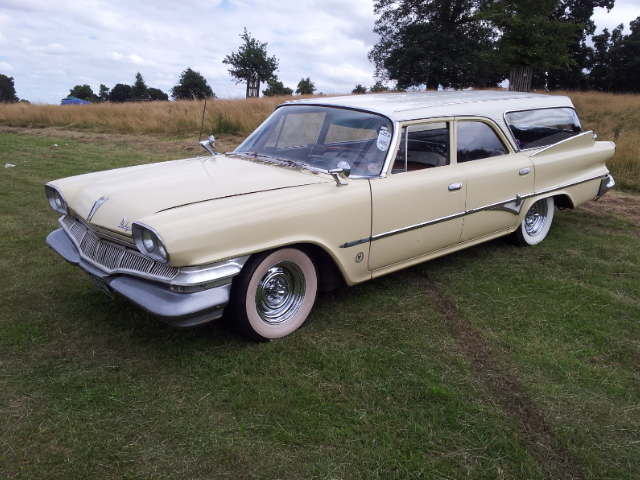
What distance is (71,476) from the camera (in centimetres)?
204

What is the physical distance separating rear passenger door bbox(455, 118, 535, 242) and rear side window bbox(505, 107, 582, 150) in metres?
0.21

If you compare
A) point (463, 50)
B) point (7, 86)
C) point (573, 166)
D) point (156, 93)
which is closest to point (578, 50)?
point (463, 50)

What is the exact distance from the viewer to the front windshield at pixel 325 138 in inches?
139

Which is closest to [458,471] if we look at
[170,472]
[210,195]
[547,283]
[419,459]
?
[419,459]

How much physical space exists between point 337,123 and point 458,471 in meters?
2.60

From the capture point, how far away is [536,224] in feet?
16.5

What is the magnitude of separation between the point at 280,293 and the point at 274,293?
50 mm

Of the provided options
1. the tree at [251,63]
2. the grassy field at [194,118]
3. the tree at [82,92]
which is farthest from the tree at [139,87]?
the grassy field at [194,118]

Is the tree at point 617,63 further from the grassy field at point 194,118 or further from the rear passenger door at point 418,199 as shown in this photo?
the rear passenger door at point 418,199

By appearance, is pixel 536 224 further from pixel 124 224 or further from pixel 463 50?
pixel 463 50

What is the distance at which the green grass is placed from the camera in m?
2.16

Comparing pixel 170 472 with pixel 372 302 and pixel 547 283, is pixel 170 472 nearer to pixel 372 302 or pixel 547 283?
pixel 372 302

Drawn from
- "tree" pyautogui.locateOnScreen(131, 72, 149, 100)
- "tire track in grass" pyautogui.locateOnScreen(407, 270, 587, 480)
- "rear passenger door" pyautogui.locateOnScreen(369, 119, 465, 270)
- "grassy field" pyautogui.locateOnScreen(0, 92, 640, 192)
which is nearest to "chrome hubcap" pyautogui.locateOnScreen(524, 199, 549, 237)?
"rear passenger door" pyautogui.locateOnScreen(369, 119, 465, 270)

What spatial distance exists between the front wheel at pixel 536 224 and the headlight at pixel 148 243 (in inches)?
138
